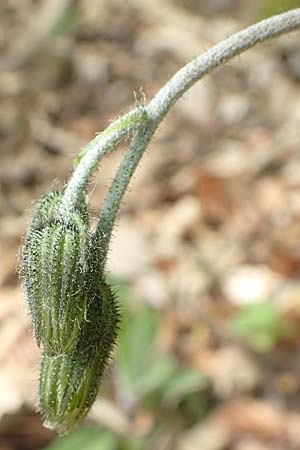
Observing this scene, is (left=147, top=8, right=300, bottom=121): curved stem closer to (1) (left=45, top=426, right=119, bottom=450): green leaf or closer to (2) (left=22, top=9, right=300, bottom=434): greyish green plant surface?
(2) (left=22, top=9, right=300, bottom=434): greyish green plant surface

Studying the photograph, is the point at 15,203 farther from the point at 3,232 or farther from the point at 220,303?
the point at 220,303

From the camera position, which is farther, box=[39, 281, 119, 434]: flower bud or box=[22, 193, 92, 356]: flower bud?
box=[39, 281, 119, 434]: flower bud

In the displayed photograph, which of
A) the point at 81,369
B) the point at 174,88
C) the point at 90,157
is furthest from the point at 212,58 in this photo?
the point at 81,369

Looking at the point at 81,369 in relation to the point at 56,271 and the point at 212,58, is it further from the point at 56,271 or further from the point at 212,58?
the point at 212,58

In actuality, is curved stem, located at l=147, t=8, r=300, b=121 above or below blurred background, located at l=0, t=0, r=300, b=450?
below

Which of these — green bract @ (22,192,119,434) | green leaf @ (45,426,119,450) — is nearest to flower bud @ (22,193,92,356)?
green bract @ (22,192,119,434)

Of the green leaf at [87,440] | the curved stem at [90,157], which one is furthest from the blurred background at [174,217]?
the curved stem at [90,157]

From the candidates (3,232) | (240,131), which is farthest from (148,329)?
(240,131)
